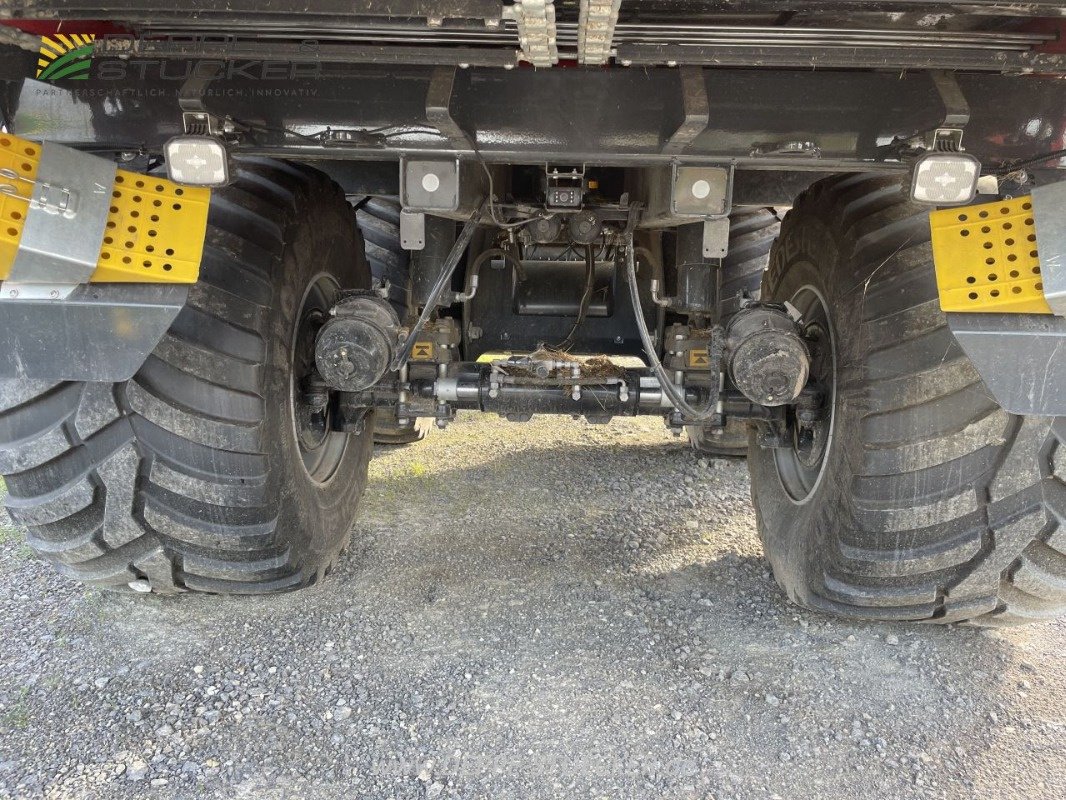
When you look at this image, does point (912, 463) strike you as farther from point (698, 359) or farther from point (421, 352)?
point (421, 352)

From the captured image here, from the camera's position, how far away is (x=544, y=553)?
10.2ft

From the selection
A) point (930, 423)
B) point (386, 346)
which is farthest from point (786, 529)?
point (386, 346)

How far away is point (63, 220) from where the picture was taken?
1.62 metres

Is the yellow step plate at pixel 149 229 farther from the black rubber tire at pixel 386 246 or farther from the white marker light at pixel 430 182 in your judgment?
the black rubber tire at pixel 386 246

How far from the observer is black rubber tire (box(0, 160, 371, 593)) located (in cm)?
201

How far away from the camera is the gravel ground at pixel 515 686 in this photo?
6.38ft

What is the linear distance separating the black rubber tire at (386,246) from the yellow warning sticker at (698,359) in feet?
4.89

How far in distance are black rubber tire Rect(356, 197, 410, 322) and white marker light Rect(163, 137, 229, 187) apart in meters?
1.94

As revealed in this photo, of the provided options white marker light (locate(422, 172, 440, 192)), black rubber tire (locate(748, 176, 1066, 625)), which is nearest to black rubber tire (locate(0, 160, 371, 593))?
white marker light (locate(422, 172, 440, 192))

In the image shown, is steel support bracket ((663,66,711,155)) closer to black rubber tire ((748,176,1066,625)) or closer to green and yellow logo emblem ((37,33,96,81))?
black rubber tire ((748,176,1066,625))

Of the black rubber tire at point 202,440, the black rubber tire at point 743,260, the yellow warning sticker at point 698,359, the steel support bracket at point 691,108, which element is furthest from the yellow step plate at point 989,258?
the black rubber tire at point 743,260

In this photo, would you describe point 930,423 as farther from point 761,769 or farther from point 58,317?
point 58,317

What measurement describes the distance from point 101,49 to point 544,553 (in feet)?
7.39

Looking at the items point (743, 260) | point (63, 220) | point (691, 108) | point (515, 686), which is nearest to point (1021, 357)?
point (691, 108)
